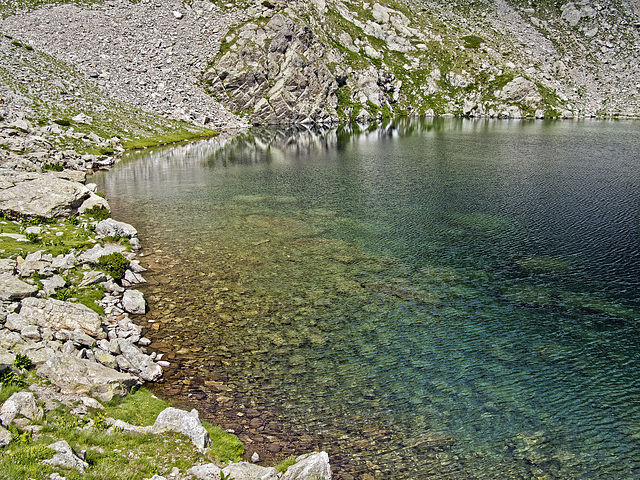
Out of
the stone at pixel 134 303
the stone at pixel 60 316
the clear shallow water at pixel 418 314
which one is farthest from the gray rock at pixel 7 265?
the clear shallow water at pixel 418 314

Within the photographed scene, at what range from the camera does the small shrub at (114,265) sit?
30.9 metres

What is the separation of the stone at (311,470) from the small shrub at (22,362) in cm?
1110

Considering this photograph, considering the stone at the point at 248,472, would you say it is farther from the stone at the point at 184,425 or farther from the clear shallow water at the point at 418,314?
the clear shallow water at the point at 418,314

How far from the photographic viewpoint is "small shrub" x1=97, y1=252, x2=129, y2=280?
3088 cm

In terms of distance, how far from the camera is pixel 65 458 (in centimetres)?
1228

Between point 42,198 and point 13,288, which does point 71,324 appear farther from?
point 42,198

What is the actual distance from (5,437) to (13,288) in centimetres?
1380

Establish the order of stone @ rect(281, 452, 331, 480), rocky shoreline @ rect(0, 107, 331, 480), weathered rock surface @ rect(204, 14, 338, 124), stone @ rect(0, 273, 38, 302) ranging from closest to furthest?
stone @ rect(281, 452, 331, 480), rocky shoreline @ rect(0, 107, 331, 480), stone @ rect(0, 273, 38, 302), weathered rock surface @ rect(204, 14, 338, 124)

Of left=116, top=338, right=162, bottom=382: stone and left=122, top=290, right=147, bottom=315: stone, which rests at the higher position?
left=122, top=290, right=147, bottom=315: stone

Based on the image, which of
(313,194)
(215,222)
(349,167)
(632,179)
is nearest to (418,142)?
(349,167)

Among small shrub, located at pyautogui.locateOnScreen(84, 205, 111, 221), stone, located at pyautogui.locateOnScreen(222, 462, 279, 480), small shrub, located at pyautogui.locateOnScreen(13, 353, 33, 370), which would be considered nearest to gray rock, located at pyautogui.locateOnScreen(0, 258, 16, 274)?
small shrub, located at pyautogui.locateOnScreen(13, 353, 33, 370)

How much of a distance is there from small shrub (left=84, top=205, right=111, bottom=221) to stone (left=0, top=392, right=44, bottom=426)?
31.7 m

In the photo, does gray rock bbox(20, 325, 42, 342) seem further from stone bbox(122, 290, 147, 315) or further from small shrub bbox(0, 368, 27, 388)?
stone bbox(122, 290, 147, 315)

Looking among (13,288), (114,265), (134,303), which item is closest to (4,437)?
(13,288)
